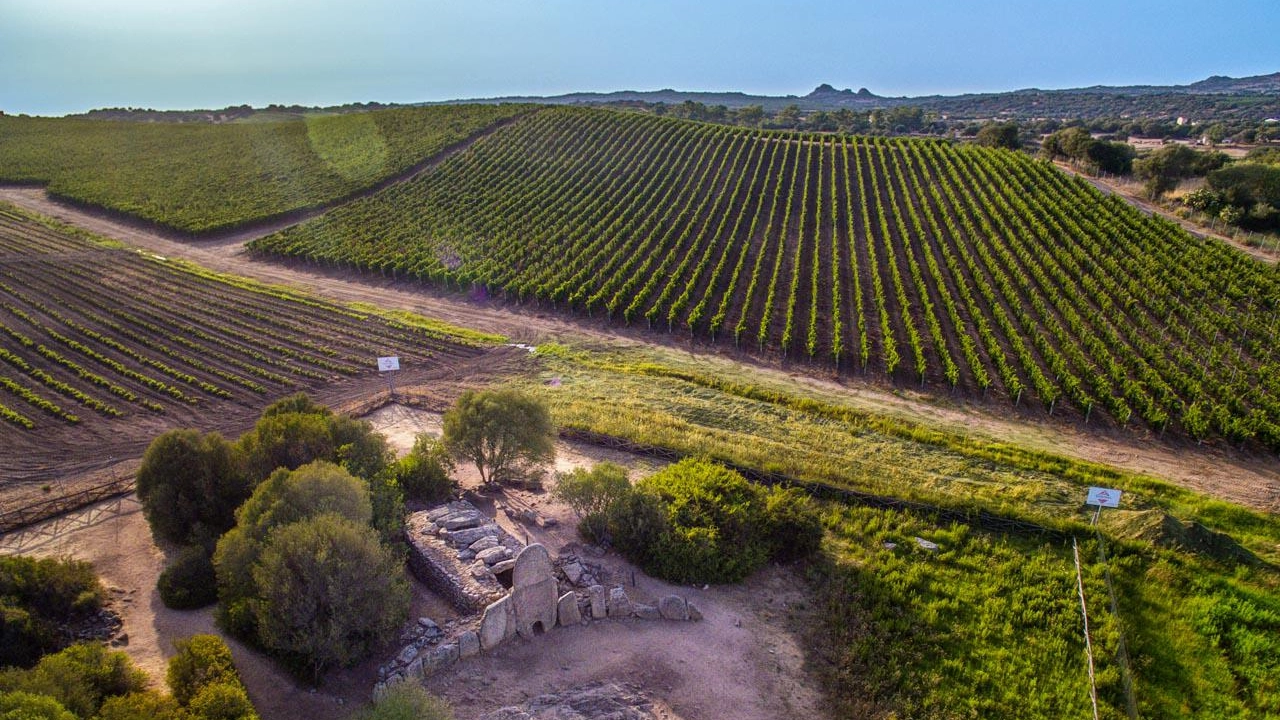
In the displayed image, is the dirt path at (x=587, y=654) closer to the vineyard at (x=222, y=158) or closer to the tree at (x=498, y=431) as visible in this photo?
the tree at (x=498, y=431)

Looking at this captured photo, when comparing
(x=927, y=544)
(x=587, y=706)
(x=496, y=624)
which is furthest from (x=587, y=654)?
(x=927, y=544)

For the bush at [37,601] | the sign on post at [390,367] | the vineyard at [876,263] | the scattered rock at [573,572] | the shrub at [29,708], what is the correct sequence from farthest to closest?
the vineyard at [876,263], the sign on post at [390,367], the scattered rock at [573,572], the bush at [37,601], the shrub at [29,708]

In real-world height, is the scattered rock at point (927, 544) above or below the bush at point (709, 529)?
below

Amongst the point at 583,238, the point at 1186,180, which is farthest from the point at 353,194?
the point at 1186,180

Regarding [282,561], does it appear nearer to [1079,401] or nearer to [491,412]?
[491,412]

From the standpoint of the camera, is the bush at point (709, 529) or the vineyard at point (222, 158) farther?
the vineyard at point (222, 158)

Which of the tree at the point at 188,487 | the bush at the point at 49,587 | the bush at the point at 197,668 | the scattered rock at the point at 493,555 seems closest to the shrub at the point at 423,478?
the scattered rock at the point at 493,555

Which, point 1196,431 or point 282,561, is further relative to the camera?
point 1196,431
